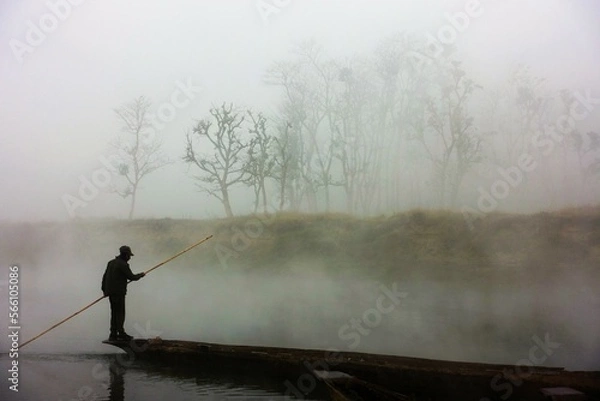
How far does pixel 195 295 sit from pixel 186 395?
1025 cm

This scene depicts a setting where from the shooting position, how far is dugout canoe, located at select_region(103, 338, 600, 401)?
24.6 feet

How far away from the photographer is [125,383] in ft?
27.2

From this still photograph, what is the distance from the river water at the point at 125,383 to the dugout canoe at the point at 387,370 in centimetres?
21

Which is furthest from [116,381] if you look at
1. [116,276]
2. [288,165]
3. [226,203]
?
[288,165]

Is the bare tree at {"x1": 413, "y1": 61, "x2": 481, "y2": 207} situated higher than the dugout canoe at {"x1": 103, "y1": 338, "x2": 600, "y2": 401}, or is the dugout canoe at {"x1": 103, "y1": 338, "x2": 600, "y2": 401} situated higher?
the bare tree at {"x1": 413, "y1": 61, "x2": 481, "y2": 207}

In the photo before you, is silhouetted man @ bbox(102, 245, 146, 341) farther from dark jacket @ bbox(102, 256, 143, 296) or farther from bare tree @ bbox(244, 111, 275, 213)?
bare tree @ bbox(244, 111, 275, 213)

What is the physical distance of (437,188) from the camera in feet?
63.9

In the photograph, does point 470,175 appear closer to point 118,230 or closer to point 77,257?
point 118,230

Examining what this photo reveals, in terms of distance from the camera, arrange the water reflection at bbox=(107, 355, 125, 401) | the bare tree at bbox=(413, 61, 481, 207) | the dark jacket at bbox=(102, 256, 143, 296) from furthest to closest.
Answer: the bare tree at bbox=(413, 61, 481, 207) < the dark jacket at bbox=(102, 256, 143, 296) < the water reflection at bbox=(107, 355, 125, 401)

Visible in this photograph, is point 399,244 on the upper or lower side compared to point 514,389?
upper

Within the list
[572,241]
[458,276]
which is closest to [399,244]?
[458,276]

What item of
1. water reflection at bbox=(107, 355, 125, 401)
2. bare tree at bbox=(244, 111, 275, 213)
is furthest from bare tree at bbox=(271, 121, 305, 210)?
water reflection at bbox=(107, 355, 125, 401)

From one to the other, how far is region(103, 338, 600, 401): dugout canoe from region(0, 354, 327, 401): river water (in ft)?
0.70

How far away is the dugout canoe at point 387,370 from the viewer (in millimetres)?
7500
